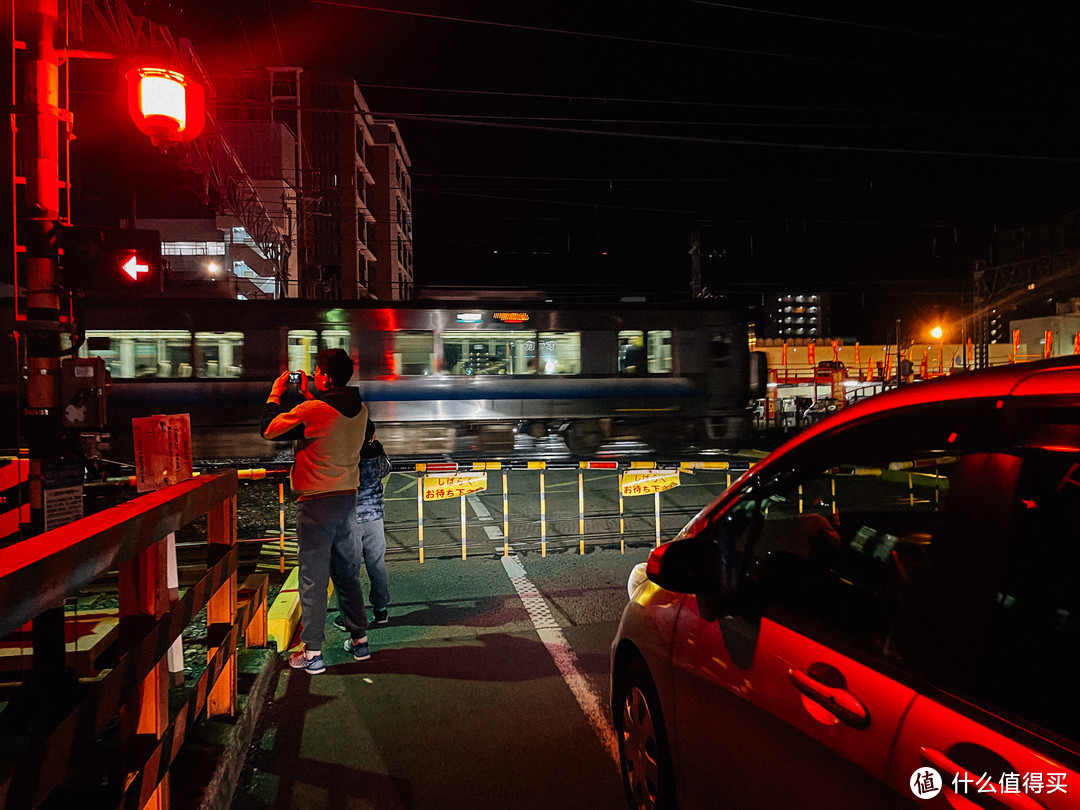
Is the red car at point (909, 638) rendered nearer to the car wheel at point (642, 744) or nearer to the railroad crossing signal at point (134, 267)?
the car wheel at point (642, 744)

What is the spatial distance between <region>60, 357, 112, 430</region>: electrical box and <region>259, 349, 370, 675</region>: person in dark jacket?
A: 4.91 feet

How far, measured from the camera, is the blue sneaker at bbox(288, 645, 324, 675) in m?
4.62

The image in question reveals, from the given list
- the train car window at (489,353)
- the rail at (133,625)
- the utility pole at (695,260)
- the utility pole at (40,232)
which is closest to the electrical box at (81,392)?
the utility pole at (40,232)

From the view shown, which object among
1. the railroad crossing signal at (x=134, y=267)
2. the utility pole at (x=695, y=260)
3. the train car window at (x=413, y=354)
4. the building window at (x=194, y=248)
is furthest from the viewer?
the building window at (x=194, y=248)

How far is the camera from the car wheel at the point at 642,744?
2.67 m

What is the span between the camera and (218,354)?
15.7m

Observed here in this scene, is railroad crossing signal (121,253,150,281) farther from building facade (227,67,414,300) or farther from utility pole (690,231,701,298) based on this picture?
building facade (227,67,414,300)

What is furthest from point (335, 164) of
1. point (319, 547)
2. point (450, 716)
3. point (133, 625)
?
point (133, 625)

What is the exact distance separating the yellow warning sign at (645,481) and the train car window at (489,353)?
8.96 metres

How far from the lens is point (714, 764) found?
2242mm

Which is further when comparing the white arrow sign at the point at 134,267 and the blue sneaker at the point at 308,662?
the white arrow sign at the point at 134,267

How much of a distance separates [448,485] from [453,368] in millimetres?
9238

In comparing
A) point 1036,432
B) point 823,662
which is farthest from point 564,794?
point 1036,432

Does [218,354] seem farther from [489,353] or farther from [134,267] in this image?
[134,267]
